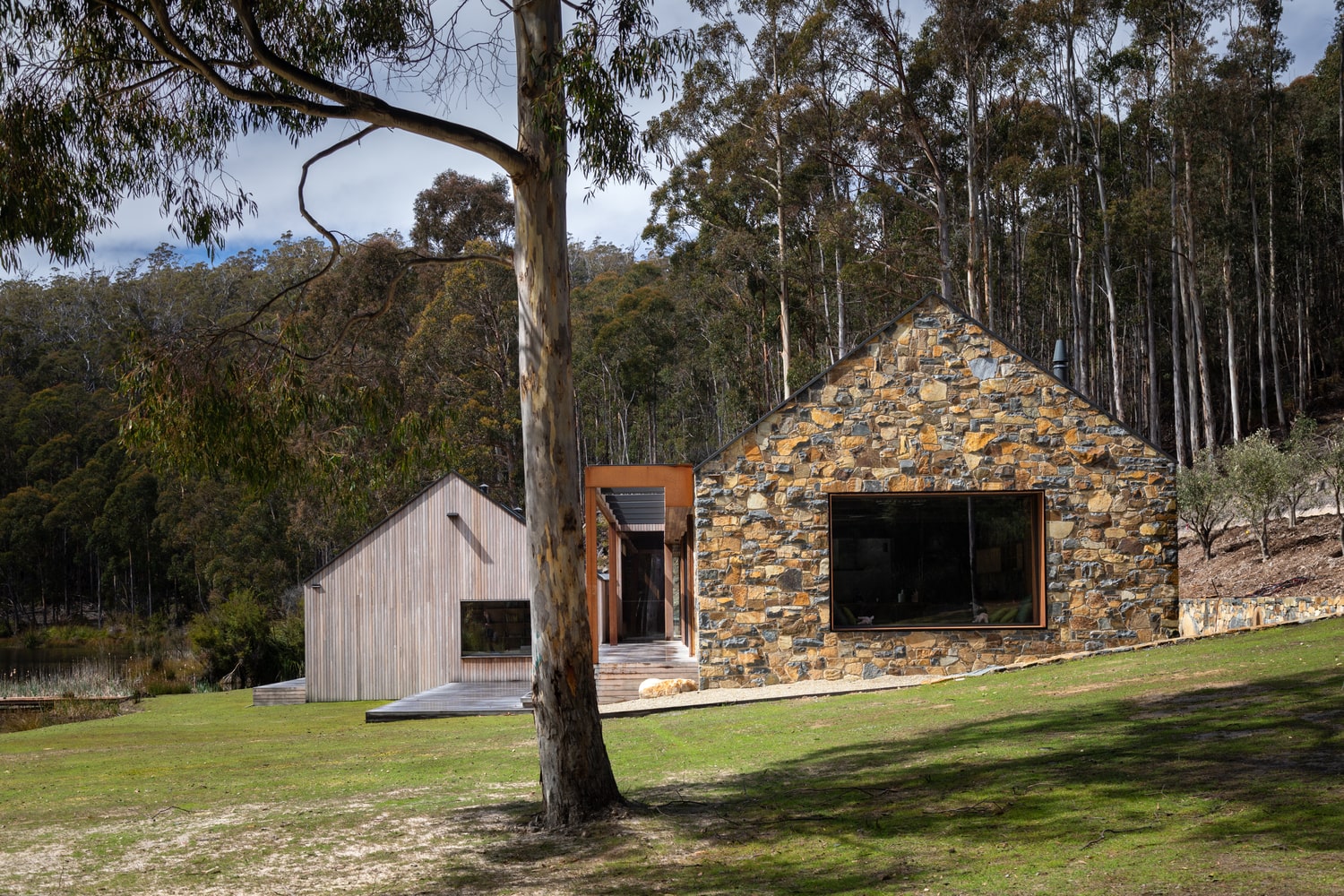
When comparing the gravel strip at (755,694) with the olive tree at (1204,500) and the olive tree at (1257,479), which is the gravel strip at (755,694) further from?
the olive tree at (1204,500)

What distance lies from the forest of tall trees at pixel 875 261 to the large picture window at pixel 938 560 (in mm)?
7713

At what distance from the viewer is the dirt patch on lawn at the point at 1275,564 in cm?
1588

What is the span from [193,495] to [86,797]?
3629cm

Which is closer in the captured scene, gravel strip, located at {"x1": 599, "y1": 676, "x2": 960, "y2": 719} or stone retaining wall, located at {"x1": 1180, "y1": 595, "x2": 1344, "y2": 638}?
gravel strip, located at {"x1": 599, "y1": 676, "x2": 960, "y2": 719}

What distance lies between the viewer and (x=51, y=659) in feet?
127

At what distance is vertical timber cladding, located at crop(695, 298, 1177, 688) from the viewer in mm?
14016

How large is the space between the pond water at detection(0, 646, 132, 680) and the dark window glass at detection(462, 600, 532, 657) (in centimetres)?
1431

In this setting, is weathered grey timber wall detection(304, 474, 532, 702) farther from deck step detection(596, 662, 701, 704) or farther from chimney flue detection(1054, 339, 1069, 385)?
chimney flue detection(1054, 339, 1069, 385)

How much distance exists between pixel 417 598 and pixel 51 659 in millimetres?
→ 23746

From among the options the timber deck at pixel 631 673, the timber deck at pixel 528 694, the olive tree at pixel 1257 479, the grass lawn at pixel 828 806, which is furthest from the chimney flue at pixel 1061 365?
the timber deck at pixel 631 673

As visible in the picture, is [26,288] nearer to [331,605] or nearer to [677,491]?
[331,605]

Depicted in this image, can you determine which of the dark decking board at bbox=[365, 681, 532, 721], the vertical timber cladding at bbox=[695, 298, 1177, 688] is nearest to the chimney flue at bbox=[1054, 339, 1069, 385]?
the vertical timber cladding at bbox=[695, 298, 1177, 688]

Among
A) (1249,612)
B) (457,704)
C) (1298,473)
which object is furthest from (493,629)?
(1298,473)

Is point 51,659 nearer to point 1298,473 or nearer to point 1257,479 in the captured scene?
point 1257,479
